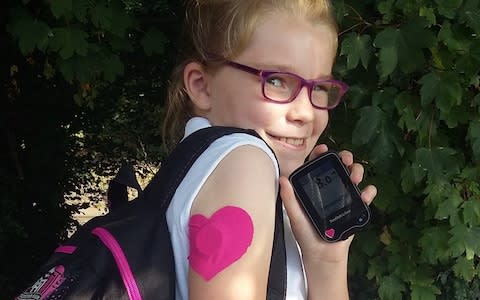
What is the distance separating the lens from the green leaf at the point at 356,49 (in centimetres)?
242

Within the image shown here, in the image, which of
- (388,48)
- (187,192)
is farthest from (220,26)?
(388,48)

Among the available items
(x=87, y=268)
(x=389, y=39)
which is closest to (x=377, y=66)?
(x=389, y=39)

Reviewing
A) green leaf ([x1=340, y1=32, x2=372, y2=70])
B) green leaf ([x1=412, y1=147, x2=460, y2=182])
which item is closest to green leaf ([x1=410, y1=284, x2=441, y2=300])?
green leaf ([x1=412, y1=147, x2=460, y2=182])

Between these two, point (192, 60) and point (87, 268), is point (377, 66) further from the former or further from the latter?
point (87, 268)

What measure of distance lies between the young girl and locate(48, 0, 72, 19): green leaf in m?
1.29

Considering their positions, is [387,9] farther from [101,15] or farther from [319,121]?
[319,121]

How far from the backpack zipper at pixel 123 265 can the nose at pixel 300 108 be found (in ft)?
1.17

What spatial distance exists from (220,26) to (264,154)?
30cm

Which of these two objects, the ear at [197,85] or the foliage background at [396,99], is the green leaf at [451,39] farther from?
the ear at [197,85]

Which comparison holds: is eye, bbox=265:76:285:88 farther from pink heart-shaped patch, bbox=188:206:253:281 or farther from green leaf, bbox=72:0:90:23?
green leaf, bbox=72:0:90:23

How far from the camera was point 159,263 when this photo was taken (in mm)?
1095

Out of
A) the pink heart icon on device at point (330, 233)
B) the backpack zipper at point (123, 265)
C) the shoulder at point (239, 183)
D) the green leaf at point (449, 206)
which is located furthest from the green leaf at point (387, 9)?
the backpack zipper at point (123, 265)

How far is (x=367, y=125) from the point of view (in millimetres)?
2469

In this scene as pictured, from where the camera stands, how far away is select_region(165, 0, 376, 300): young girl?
3.45 feet
